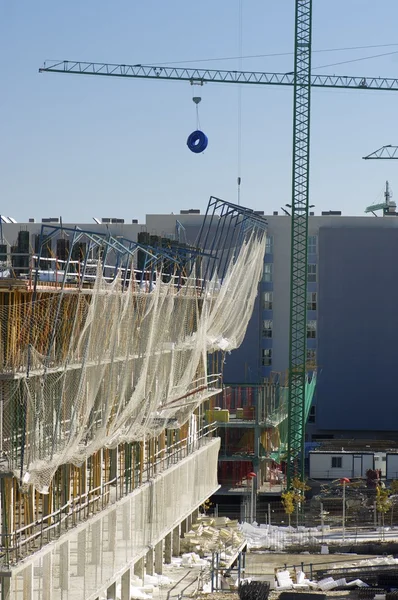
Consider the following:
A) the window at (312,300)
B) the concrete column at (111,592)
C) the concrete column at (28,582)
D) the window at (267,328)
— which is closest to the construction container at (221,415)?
the concrete column at (111,592)

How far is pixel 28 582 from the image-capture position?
18.5 meters

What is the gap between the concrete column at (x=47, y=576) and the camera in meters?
19.4

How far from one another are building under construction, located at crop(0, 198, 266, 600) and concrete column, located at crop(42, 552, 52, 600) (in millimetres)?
19

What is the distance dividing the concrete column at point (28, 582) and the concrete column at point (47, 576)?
710 millimetres

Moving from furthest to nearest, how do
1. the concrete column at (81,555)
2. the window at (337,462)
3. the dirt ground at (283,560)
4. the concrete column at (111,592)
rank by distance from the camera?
the window at (337,462)
the dirt ground at (283,560)
the concrete column at (111,592)
the concrete column at (81,555)

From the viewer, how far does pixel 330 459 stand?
46.2 m

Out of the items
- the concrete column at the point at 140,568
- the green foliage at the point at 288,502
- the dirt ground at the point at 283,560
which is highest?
the concrete column at the point at 140,568

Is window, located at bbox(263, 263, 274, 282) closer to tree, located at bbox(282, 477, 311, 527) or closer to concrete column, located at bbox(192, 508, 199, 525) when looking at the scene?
tree, located at bbox(282, 477, 311, 527)

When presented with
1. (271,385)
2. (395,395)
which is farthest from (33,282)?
(395,395)

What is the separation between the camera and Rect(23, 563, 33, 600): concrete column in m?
18.5

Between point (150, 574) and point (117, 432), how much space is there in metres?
7.35

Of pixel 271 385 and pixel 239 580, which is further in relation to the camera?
pixel 271 385

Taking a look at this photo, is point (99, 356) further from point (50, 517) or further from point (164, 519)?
point (164, 519)

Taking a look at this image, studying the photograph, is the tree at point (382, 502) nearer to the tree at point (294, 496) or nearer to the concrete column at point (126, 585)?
the tree at point (294, 496)
